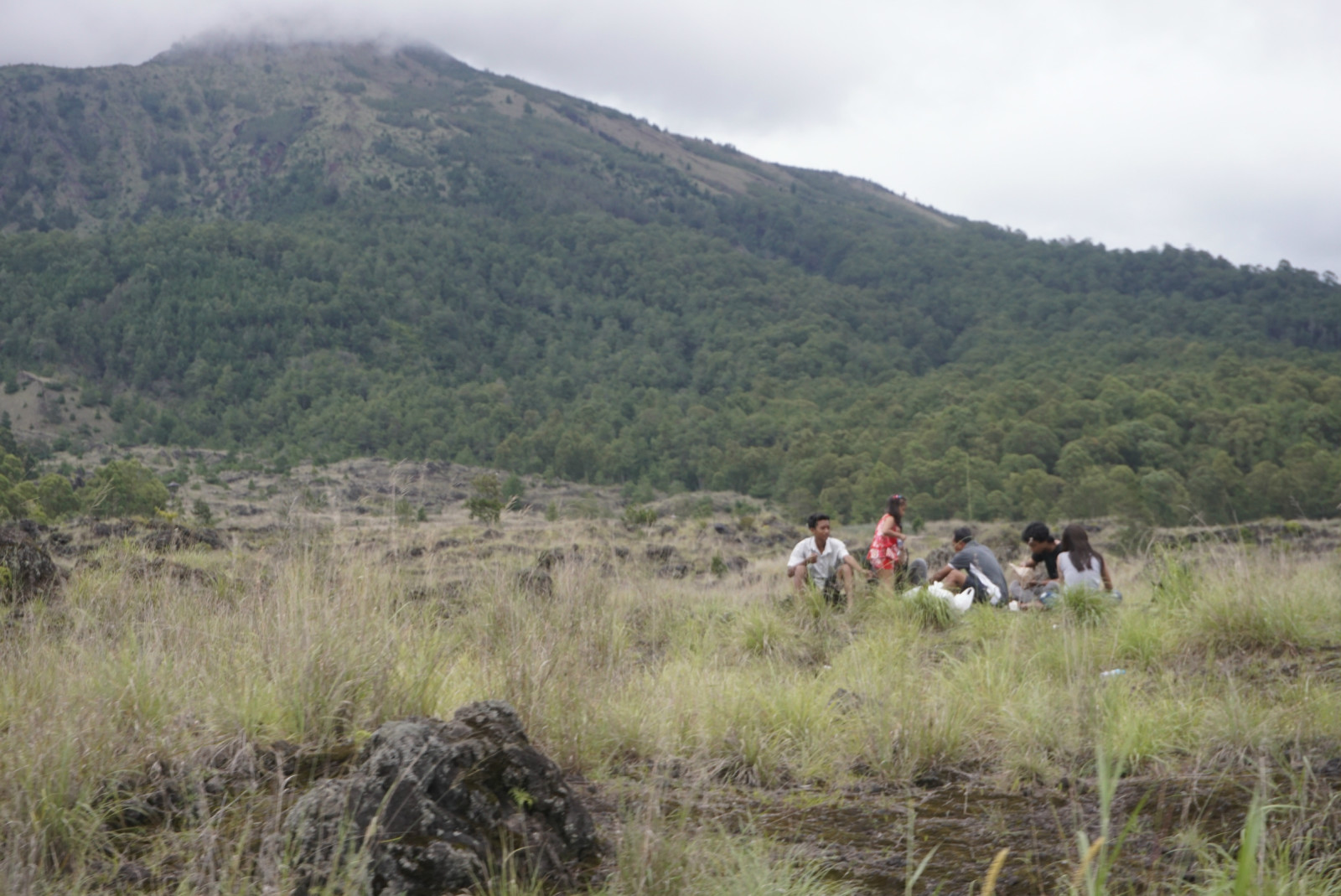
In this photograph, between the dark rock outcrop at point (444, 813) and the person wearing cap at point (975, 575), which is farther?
the person wearing cap at point (975, 575)

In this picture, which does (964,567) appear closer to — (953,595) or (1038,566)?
(953,595)

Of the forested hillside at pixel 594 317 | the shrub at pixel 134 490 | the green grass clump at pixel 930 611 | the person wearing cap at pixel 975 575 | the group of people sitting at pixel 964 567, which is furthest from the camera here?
the forested hillside at pixel 594 317

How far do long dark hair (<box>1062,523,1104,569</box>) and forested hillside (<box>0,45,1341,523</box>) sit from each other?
1807cm

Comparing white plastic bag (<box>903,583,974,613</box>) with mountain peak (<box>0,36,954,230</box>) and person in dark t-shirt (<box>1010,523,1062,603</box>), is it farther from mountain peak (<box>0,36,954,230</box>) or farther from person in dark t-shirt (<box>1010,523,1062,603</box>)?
mountain peak (<box>0,36,954,230</box>)

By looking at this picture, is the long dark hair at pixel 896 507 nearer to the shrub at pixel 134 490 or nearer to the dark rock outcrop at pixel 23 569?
the dark rock outcrop at pixel 23 569

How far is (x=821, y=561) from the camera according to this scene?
7996 millimetres

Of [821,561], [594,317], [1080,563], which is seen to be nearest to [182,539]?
[821,561]

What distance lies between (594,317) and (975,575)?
98811 millimetres

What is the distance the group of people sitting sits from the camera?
7.34m

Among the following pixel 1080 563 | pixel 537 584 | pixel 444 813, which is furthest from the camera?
pixel 1080 563

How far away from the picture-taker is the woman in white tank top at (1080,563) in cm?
721

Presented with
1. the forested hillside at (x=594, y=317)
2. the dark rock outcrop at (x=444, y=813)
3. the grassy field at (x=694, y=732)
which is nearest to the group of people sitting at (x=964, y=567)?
the grassy field at (x=694, y=732)

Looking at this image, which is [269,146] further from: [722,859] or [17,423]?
[722,859]

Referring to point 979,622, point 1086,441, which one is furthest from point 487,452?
point 979,622
